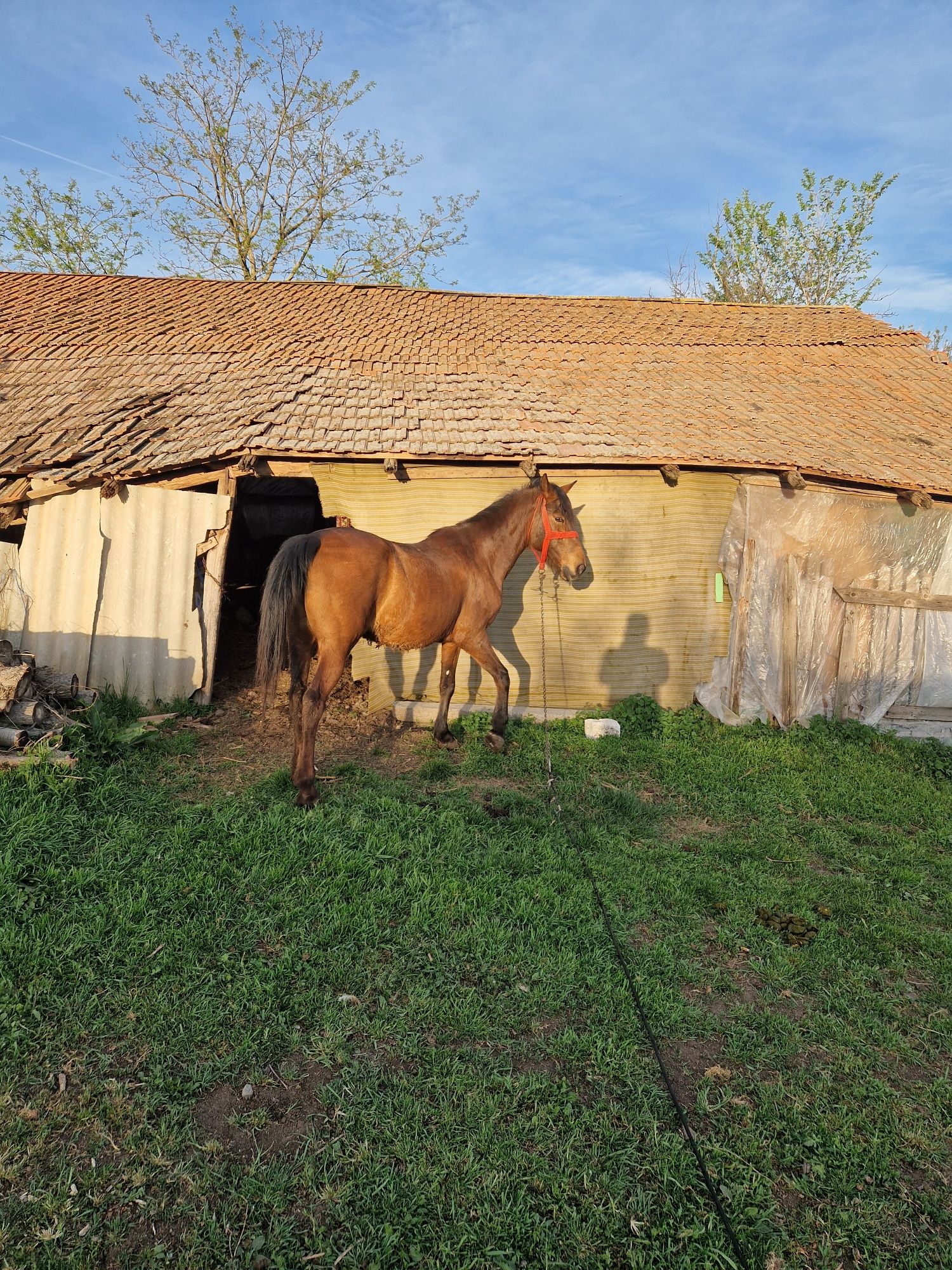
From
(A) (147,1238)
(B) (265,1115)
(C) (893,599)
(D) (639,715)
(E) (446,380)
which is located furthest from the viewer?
(E) (446,380)

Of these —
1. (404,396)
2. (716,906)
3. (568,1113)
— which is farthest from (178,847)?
(404,396)

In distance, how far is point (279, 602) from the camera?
5367 mm

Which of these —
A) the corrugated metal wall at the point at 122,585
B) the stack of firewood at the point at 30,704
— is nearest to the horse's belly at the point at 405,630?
the stack of firewood at the point at 30,704

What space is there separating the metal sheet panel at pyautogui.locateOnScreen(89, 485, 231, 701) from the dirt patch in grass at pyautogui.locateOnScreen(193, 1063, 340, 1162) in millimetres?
5538

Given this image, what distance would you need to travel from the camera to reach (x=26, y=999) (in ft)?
10.4

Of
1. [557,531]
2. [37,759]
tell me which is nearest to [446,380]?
[557,531]

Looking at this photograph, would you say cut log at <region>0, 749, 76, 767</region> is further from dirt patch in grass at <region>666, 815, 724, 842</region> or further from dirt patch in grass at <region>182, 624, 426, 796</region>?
dirt patch in grass at <region>666, 815, 724, 842</region>

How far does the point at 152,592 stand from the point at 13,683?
253 centimetres

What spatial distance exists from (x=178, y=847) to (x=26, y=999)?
1336mm

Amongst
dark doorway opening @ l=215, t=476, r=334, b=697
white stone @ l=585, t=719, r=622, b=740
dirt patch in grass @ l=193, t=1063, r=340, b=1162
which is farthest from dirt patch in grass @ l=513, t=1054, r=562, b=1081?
dark doorway opening @ l=215, t=476, r=334, b=697

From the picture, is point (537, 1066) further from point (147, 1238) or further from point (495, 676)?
point (495, 676)

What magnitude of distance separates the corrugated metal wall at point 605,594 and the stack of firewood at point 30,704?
3.04m

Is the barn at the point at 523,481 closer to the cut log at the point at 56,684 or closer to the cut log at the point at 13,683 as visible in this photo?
the cut log at the point at 56,684

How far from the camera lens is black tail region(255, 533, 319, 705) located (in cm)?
538
